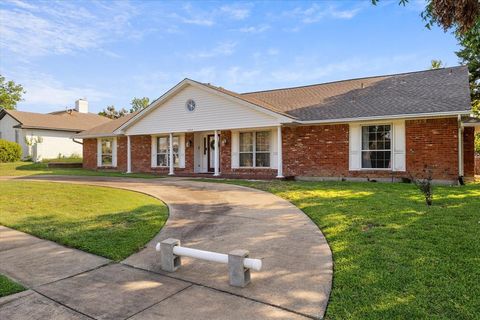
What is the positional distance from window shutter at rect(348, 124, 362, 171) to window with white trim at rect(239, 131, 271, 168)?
3816 mm

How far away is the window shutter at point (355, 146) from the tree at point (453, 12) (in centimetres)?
742

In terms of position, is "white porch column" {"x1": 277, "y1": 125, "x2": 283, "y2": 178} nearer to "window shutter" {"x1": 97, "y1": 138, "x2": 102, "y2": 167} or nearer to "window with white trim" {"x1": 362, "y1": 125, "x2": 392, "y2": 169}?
"window with white trim" {"x1": 362, "y1": 125, "x2": 392, "y2": 169}

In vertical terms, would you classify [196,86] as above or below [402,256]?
above

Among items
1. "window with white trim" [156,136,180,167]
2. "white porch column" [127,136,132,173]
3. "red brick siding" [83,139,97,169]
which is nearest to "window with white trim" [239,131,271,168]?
"window with white trim" [156,136,180,167]

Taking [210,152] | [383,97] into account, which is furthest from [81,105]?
[383,97]

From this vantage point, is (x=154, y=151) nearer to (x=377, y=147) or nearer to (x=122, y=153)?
(x=122, y=153)

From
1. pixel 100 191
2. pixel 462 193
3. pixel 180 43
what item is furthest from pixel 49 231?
pixel 180 43

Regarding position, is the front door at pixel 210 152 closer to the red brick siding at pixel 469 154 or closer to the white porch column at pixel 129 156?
the white porch column at pixel 129 156

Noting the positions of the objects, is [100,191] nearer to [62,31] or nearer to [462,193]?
[62,31]

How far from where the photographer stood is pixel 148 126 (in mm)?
18844

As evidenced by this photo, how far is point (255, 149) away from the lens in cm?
1627

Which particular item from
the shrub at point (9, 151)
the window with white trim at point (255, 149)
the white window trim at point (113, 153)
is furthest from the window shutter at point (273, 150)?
the shrub at point (9, 151)

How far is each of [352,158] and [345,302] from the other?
11.1 meters

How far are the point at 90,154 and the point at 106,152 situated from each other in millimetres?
1592
